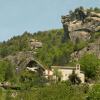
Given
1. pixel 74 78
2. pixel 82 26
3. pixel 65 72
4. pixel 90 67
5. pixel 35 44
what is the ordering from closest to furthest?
pixel 74 78, pixel 90 67, pixel 65 72, pixel 82 26, pixel 35 44

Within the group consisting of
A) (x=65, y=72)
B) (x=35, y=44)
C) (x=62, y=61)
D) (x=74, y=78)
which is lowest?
(x=74, y=78)

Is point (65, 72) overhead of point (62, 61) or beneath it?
beneath

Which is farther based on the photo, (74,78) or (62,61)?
(62,61)

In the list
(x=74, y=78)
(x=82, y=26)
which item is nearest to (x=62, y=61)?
(x=82, y=26)

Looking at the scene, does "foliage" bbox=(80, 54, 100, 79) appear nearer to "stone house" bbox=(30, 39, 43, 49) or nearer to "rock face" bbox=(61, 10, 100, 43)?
"rock face" bbox=(61, 10, 100, 43)

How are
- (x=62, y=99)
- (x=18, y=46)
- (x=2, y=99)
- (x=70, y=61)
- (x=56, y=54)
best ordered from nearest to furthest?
(x=62, y=99) → (x=2, y=99) → (x=70, y=61) → (x=56, y=54) → (x=18, y=46)

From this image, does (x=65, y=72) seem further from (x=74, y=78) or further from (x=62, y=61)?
(x=62, y=61)

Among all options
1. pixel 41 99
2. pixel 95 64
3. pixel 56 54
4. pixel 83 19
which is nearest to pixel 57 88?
pixel 41 99

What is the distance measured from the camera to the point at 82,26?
153 m

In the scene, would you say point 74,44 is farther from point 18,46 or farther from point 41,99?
point 41,99

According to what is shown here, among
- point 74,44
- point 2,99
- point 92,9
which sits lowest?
point 2,99

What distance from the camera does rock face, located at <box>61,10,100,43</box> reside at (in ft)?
493

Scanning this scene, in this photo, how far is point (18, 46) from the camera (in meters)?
183

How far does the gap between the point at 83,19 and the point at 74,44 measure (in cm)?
1091
